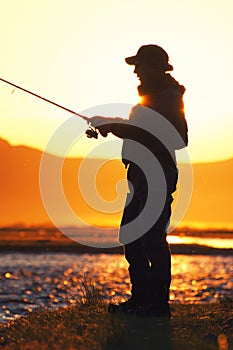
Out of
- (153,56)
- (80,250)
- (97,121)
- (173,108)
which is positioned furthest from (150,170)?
(80,250)

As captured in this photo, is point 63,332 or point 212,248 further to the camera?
point 212,248

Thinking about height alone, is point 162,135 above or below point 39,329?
above

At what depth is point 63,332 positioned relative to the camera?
8539 millimetres

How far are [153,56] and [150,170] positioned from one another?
48.3 inches

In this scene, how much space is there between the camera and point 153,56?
9.28 meters

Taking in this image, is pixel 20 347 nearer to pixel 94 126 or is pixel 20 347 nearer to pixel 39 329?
pixel 39 329

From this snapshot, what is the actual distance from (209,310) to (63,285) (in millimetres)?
16784

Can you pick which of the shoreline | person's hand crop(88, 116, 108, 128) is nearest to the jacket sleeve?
person's hand crop(88, 116, 108, 128)

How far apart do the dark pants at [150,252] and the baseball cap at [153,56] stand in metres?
1.16

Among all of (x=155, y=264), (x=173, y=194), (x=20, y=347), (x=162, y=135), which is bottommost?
(x=20, y=347)

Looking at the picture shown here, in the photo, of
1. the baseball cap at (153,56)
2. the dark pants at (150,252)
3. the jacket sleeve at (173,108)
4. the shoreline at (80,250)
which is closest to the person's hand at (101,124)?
the dark pants at (150,252)

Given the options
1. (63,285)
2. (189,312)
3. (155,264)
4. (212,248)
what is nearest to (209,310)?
(189,312)

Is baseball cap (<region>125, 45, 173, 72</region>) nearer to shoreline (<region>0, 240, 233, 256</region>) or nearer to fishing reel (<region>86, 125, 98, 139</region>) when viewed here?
fishing reel (<region>86, 125, 98, 139</region>)

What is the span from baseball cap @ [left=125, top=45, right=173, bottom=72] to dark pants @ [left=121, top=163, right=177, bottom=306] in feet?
3.82
